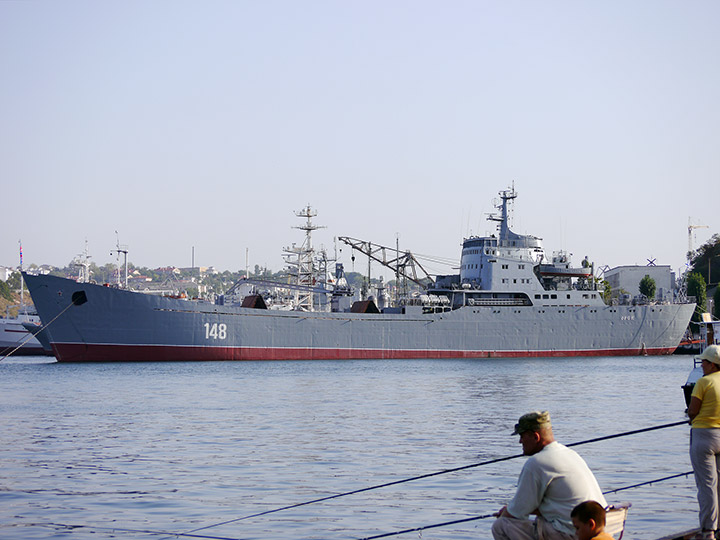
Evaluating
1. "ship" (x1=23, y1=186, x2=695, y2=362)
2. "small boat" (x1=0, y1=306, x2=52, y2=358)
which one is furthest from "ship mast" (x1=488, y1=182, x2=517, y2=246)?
"small boat" (x1=0, y1=306, x2=52, y2=358)

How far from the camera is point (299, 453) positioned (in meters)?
15.8

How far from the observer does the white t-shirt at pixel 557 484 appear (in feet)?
20.5

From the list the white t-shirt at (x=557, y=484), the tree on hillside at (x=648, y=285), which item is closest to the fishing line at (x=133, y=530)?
the white t-shirt at (x=557, y=484)

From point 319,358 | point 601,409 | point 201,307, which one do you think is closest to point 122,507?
point 601,409

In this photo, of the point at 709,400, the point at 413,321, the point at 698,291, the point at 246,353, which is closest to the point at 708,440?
the point at 709,400

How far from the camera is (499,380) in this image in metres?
35.6

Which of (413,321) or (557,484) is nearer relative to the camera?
(557,484)

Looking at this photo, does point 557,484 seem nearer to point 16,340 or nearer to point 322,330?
point 322,330

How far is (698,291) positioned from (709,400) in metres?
90.3

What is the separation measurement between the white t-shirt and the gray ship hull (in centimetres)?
4105

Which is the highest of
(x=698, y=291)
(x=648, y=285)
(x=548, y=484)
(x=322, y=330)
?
(x=648, y=285)

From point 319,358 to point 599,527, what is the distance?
4631 cm

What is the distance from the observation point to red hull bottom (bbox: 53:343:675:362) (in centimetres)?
4609

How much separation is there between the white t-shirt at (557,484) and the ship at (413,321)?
4113cm
